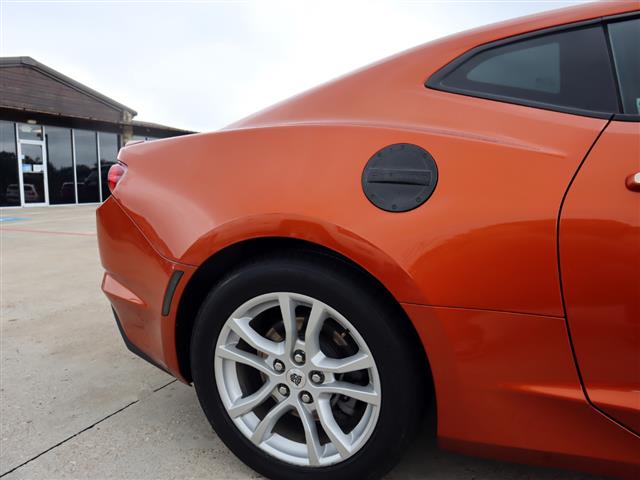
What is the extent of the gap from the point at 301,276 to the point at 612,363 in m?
0.82

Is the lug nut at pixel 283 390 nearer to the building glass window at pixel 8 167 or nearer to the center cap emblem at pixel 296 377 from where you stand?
the center cap emblem at pixel 296 377

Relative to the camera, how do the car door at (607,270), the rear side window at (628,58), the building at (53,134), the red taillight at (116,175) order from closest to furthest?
the car door at (607,270)
the rear side window at (628,58)
the red taillight at (116,175)
the building at (53,134)

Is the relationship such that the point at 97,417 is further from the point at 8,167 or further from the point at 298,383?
the point at 8,167

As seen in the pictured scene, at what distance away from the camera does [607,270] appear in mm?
1075

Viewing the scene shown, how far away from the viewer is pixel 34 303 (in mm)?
3607

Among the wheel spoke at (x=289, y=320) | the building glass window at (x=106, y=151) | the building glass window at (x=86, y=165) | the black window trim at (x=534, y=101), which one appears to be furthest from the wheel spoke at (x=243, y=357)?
the building glass window at (x=106, y=151)

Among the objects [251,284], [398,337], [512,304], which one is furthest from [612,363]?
[251,284]

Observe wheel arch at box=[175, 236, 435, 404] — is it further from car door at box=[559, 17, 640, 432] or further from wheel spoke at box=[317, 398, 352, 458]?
car door at box=[559, 17, 640, 432]

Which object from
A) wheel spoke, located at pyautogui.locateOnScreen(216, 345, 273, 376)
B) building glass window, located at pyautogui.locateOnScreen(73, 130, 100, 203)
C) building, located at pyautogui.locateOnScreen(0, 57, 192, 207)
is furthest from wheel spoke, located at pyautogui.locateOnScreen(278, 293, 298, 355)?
building glass window, located at pyautogui.locateOnScreen(73, 130, 100, 203)

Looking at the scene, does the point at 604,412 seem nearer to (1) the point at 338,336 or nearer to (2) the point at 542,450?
(2) the point at 542,450

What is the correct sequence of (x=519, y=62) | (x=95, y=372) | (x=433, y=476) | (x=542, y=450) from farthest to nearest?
(x=95, y=372) < (x=433, y=476) < (x=519, y=62) < (x=542, y=450)

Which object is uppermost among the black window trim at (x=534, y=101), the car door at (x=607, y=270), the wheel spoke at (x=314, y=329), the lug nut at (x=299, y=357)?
the black window trim at (x=534, y=101)

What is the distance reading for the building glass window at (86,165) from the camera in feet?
52.6

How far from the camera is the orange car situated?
1121 millimetres
